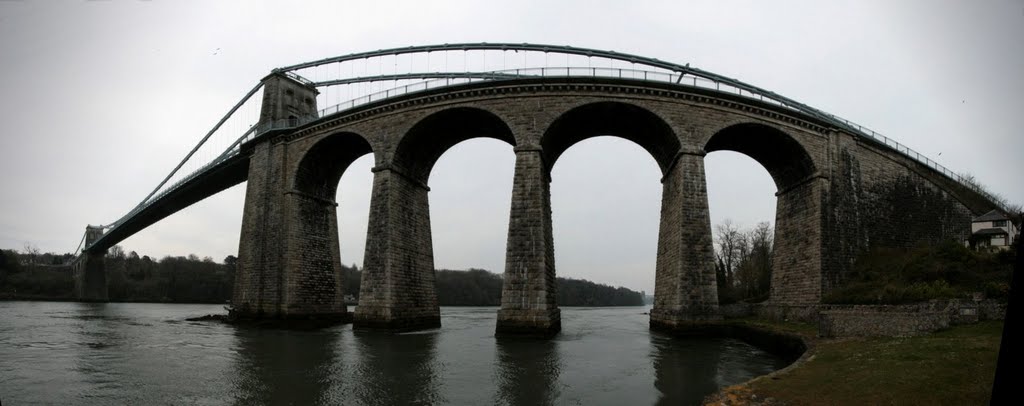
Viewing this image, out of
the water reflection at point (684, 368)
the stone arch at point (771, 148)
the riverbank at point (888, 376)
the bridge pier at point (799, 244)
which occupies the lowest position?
the water reflection at point (684, 368)

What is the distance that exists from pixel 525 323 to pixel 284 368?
34.9 feet

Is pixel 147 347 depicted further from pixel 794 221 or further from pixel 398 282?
pixel 794 221

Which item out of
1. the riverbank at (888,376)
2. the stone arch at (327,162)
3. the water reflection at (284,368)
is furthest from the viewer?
the stone arch at (327,162)

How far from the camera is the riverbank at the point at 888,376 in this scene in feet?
25.3

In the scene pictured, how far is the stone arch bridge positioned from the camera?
2477 centimetres

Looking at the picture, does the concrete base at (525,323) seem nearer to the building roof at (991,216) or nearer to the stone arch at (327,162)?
the stone arch at (327,162)

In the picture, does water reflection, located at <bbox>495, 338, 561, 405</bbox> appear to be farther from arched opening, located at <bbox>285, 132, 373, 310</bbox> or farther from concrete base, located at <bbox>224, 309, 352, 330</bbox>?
arched opening, located at <bbox>285, 132, 373, 310</bbox>

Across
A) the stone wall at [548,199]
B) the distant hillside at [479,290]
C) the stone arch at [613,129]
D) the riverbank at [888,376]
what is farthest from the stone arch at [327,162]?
the distant hillside at [479,290]

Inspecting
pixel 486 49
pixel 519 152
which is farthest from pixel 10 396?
pixel 486 49

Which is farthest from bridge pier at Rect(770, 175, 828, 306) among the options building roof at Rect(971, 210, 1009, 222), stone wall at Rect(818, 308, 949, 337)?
stone wall at Rect(818, 308, 949, 337)

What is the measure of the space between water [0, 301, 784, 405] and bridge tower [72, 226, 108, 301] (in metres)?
64.9

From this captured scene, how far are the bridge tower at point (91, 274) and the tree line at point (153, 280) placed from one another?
6.39m

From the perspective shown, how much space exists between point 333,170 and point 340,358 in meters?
19.3

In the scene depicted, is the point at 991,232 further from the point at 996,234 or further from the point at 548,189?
the point at 548,189
